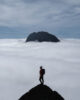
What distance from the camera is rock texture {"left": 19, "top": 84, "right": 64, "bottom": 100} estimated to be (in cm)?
3247

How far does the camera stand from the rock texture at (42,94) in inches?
1278

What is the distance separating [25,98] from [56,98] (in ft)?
13.6

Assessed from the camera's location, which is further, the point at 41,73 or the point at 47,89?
the point at 41,73

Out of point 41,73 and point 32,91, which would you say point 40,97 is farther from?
point 41,73

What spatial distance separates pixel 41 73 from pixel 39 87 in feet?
10.3

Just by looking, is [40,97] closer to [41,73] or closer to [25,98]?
[25,98]

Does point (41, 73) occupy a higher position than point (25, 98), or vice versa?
point (41, 73)

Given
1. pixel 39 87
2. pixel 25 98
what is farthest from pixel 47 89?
pixel 25 98

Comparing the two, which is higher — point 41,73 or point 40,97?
point 41,73

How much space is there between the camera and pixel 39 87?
33312 mm

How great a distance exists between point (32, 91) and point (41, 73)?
3.80 m

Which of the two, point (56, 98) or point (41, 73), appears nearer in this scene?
point (56, 98)

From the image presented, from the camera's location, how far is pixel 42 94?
32750mm

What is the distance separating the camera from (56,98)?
32.6 m
